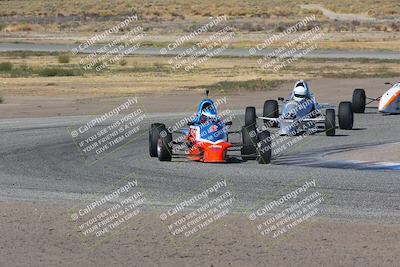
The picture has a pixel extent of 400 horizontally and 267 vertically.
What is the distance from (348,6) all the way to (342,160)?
121 metres

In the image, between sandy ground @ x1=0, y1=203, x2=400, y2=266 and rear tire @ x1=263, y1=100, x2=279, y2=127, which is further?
rear tire @ x1=263, y1=100, x2=279, y2=127

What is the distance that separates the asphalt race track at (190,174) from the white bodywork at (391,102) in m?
5.20

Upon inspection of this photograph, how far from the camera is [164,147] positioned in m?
21.7

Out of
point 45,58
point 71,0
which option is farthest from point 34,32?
point 71,0

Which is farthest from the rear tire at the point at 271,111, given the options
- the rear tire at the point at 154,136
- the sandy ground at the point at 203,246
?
the sandy ground at the point at 203,246

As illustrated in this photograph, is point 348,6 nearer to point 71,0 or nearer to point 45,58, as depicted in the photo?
point 71,0

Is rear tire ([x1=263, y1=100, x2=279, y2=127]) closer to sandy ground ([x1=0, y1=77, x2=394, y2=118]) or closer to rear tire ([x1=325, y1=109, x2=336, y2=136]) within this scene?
rear tire ([x1=325, y1=109, x2=336, y2=136])

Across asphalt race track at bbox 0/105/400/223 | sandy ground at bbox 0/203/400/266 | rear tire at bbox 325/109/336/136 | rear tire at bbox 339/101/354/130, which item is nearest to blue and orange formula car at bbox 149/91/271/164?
asphalt race track at bbox 0/105/400/223

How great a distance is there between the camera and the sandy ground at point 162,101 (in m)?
36.5

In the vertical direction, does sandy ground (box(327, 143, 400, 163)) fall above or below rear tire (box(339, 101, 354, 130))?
below

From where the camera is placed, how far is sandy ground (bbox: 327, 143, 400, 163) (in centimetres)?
2288

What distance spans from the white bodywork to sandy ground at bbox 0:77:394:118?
5.76 meters

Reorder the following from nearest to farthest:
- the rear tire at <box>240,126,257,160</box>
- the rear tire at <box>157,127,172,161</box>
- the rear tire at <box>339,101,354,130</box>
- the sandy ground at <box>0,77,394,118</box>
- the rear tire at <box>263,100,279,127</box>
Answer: the rear tire at <box>157,127,172,161</box> < the rear tire at <box>240,126,257,160</box> < the rear tire at <box>339,101,354,130</box> < the rear tire at <box>263,100,279,127</box> < the sandy ground at <box>0,77,394,118</box>

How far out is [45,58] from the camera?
2458 inches
